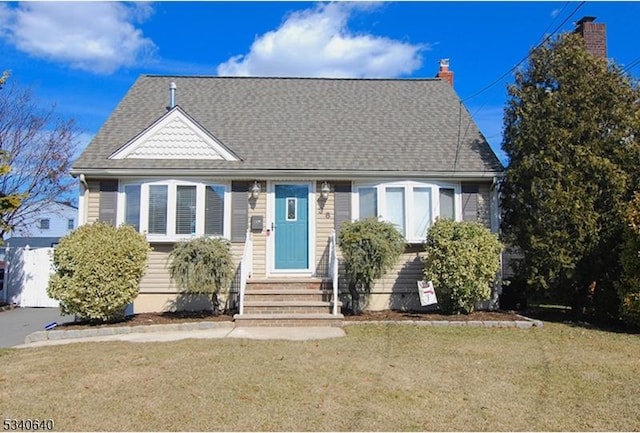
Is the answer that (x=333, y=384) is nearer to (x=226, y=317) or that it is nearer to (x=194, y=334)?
(x=194, y=334)

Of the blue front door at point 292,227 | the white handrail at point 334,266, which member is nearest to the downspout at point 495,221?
the white handrail at point 334,266

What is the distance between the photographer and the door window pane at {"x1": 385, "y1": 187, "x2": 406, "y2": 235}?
10.6 m

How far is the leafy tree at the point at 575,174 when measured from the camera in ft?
29.7

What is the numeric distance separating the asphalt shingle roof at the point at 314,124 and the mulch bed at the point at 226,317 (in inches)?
122

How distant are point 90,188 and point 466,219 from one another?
826cm

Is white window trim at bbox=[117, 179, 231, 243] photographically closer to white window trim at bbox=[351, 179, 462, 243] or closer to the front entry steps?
the front entry steps

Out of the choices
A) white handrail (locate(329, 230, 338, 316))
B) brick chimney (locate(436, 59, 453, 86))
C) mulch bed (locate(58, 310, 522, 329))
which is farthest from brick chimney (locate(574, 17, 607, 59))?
white handrail (locate(329, 230, 338, 316))

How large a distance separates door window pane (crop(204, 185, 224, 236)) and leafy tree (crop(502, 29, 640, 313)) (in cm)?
624

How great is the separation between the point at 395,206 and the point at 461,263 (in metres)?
2.21

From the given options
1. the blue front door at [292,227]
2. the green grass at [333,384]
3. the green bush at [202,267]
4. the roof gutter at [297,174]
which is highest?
the roof gutter at [297,174]

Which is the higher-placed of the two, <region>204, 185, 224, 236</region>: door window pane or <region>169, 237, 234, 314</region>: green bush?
<region>204, 185, 224, 236</region>: door window pane

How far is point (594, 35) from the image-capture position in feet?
39.2

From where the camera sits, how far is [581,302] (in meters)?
9.59

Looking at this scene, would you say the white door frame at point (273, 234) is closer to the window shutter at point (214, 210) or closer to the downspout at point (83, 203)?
the window shutter at point (214, 210)
